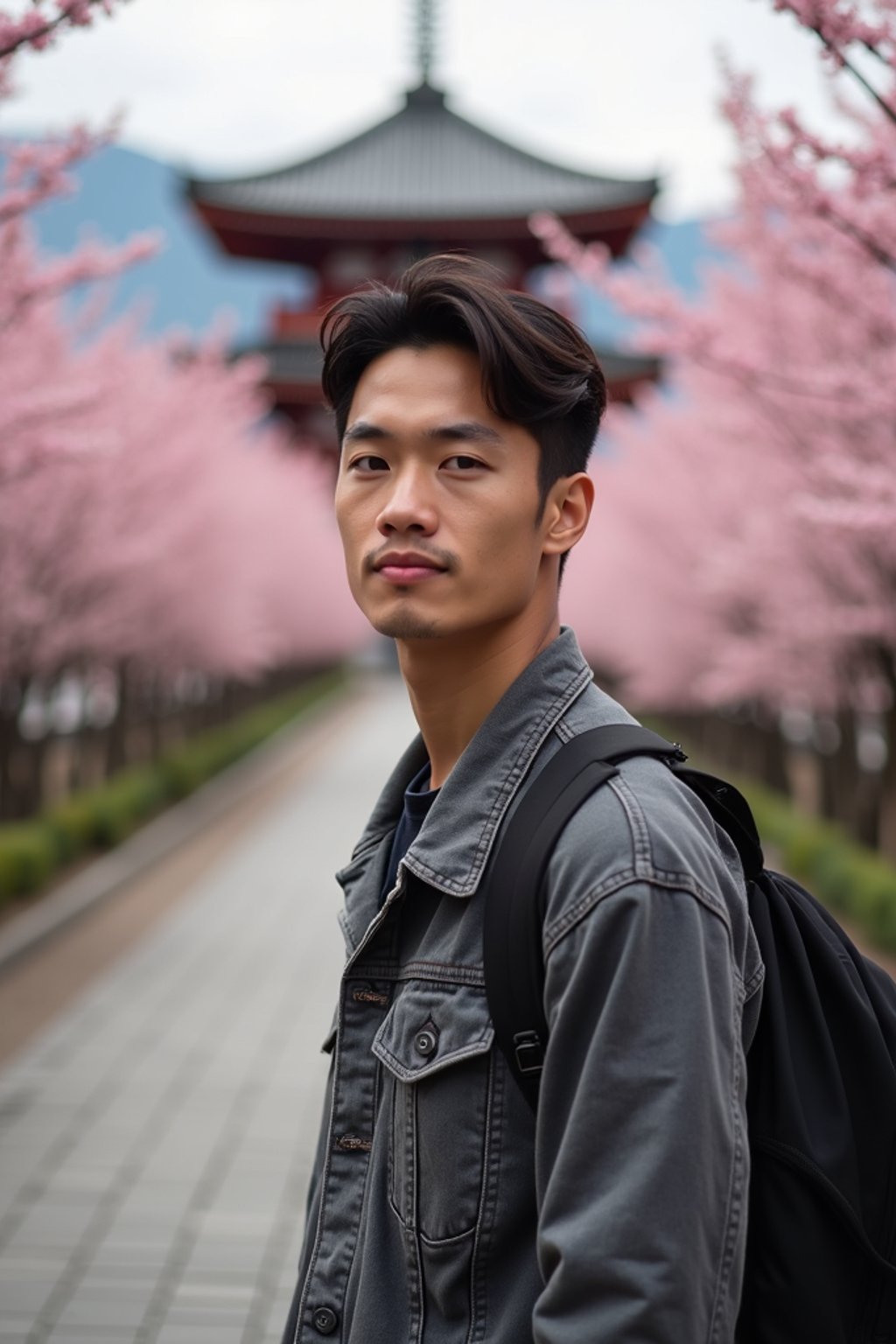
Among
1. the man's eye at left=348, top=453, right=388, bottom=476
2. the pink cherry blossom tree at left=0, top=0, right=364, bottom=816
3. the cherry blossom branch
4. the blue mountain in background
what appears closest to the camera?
the man's eye at left=348, top=453, right=388, bottom=476

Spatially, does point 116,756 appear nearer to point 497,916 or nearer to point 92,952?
point 92,952

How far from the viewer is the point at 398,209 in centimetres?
3253

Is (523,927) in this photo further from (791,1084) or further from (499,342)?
(499,342)

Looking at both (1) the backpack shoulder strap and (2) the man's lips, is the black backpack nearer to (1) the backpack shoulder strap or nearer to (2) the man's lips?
(1) the backpack shoulder strap

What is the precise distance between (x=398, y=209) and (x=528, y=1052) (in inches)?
1292

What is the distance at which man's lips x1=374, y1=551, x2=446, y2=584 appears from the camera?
1583mm

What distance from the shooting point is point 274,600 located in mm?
25484

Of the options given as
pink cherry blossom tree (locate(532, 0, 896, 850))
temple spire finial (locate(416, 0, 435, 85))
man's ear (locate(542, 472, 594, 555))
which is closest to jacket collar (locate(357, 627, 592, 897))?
man's ear (locate(542, 472, 594, 555))

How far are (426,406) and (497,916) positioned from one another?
0.55 metres

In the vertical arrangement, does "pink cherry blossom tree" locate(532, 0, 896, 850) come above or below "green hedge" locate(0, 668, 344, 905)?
above

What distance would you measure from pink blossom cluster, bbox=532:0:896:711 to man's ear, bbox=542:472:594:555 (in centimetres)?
210

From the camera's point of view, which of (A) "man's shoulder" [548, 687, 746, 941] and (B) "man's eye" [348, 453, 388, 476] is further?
(B) "man's eye" [348, 453, 388, 476]

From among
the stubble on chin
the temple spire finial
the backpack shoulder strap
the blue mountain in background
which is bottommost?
the backpack shoulder strap

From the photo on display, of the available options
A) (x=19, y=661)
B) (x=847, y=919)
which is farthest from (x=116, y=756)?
(x=847, y=919)
